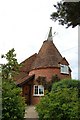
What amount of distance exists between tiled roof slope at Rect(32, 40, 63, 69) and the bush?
2135 centimetres

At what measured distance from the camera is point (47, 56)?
35031 mm

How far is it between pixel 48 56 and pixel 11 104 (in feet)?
77.0

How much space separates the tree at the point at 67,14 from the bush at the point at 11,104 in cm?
406

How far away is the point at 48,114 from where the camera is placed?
11.9m

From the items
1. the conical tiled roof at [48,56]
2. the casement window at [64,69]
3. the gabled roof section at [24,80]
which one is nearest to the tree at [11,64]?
the gabled roof section at [24,80]

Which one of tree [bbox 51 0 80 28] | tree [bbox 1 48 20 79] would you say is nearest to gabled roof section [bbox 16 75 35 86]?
tree [bbox 1 48 20 79]

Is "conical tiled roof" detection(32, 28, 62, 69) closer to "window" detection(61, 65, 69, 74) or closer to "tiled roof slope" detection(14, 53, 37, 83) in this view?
"window" detection(61, 65, 69, 74)

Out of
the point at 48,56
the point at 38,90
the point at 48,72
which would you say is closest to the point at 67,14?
the point at 48,72

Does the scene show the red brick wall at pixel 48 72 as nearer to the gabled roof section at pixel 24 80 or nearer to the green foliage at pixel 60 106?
the gabled roof section at pixel 24 80

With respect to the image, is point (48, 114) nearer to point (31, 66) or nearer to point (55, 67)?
point (55, 67)

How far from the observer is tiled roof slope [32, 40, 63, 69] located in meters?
33.8

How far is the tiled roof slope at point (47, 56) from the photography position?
33.8m

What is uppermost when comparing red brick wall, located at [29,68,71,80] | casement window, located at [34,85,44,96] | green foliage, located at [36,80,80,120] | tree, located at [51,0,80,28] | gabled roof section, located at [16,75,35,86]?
tree, located at [51,0,80,28]

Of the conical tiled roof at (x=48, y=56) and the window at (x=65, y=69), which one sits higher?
the conical tiled roof at (x=48, y=56)
